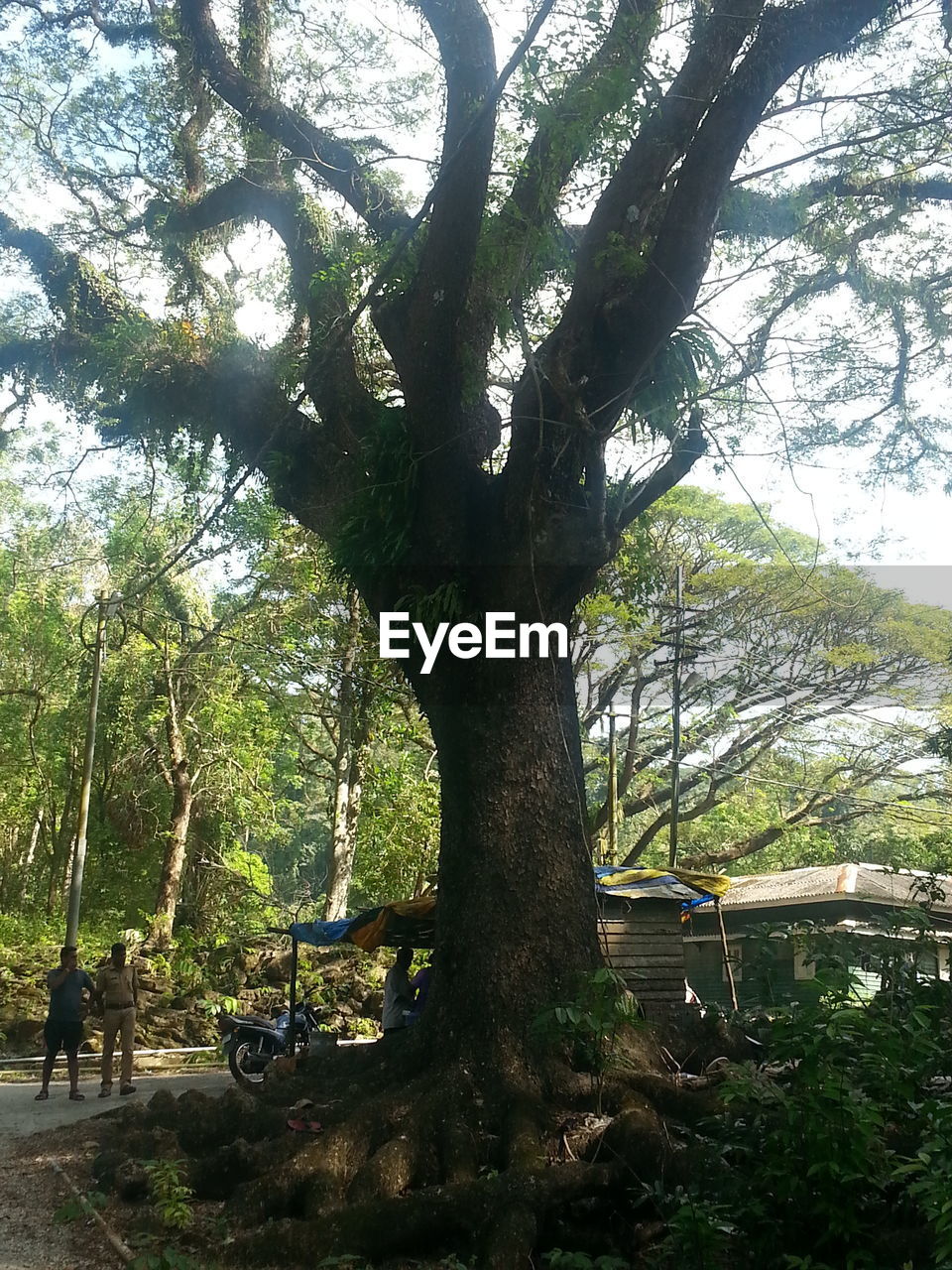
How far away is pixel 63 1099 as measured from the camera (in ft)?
33.5

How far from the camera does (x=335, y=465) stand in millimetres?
8469

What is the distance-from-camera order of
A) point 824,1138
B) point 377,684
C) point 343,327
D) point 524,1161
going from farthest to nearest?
point 377,684 → point 343,327 → point 524,1161 → point 824,1138

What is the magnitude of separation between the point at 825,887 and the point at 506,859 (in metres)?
12.9

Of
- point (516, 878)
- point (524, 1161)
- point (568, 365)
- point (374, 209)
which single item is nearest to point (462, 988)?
point (516, 878)

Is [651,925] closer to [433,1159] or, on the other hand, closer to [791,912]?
[433,1159]

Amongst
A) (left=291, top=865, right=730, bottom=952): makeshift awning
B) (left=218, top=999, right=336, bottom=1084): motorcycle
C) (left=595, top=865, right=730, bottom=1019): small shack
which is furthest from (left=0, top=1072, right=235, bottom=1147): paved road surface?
(left=595, top=865, right=730, bottom=1019): small shack

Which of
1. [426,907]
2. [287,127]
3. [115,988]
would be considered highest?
[287,127]

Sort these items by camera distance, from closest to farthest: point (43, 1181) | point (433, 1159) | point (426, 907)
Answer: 1. point (433, 1159)
2. point (43, 1181)
3. point (426, 907)

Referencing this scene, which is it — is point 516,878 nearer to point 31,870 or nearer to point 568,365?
point 568,365

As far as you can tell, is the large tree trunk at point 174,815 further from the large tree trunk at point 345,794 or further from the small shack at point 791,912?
the small shack at point 791,912

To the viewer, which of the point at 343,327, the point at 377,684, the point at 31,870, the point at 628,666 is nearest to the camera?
the point at 343,327

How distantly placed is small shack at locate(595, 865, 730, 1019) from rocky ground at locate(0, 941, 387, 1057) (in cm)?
759

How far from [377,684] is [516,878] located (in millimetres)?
9045

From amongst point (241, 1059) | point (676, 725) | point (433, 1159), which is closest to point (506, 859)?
point (433, 1159)
